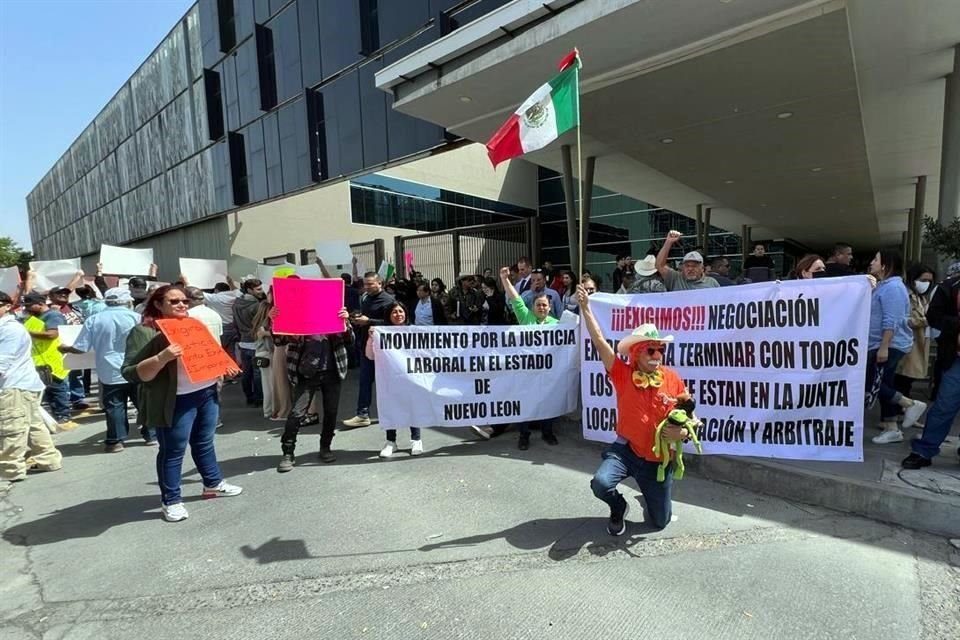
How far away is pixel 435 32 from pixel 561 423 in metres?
10.3

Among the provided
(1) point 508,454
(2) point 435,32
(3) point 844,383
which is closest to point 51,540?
(1) point 508,454

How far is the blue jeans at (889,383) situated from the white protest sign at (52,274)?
41.5 feet

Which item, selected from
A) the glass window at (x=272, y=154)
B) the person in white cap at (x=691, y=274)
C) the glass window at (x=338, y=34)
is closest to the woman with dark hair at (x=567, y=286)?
the person in white cap at (x=691, y=274)

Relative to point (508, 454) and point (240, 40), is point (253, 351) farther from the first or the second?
point (240, 40)

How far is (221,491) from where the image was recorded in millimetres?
4418

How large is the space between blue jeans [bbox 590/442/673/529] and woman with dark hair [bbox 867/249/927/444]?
8.80 feet

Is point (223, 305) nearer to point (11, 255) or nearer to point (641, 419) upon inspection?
point (641, 419)

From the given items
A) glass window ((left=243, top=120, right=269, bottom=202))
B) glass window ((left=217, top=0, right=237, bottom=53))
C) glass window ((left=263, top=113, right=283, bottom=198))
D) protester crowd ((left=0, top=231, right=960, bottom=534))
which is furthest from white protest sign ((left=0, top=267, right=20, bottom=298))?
glass window ((left=217, top=0, right=237, bottom=53))

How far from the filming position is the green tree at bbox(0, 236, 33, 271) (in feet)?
188

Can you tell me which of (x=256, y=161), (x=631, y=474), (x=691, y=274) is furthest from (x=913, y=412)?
(x=256, y=161)

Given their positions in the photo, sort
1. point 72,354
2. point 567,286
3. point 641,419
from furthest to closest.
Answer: point 567,286, point 72,354, point 641,419

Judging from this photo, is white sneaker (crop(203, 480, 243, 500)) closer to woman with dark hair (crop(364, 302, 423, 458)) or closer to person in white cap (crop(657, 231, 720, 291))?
→ woman with dark hair (crop(364, 302, 423, 458))

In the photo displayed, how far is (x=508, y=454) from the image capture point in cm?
522

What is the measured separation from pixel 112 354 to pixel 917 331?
8906mm
